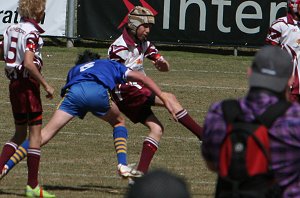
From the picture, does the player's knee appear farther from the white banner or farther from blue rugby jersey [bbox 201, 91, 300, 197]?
the white banner

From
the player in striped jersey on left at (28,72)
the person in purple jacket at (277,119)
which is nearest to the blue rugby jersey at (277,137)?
the person in purple jacket at (277,119)

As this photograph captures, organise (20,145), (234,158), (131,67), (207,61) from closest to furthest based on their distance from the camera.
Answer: (234,158)
(20,145)
(131,67)
(207,61)

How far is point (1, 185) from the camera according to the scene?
9984mm

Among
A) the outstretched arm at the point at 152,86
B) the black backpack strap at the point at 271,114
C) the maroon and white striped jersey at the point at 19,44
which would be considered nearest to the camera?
the black backpack strap at the point at 271,114

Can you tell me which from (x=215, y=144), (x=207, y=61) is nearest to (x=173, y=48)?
(x=207, y=61)

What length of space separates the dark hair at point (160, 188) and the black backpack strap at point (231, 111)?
130 centimetres

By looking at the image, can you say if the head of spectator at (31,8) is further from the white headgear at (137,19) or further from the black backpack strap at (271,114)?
the black backpack strap at (271,114)

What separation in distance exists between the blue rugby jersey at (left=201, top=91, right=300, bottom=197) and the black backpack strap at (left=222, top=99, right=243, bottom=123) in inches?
1.0

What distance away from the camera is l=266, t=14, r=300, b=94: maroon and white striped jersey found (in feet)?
34.9

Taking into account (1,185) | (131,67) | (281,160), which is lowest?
(1,185)

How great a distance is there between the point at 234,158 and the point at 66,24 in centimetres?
1821

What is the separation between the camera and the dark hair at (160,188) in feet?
13.0

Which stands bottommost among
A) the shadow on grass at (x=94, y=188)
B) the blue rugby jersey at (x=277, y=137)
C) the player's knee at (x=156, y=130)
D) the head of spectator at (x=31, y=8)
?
the shadow on grass at (x=94, y=188)

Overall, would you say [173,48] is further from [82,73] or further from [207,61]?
[82,73]
